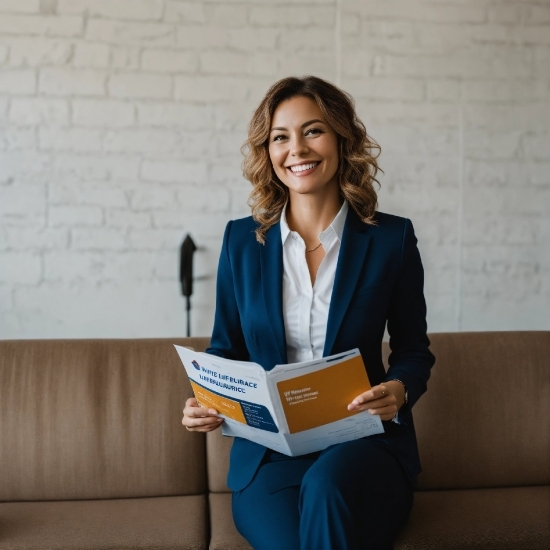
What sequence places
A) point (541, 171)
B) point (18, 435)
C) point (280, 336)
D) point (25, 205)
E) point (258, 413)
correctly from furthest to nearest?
point (541, 171) < point (25, 205) < point (18, 435) < point (280, 336) < point (258, 413)

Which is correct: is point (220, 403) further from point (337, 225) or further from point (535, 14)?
point (535, 14)

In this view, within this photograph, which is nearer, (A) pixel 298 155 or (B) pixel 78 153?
(A) pixel 298 155

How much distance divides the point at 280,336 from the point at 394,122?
1429 mm

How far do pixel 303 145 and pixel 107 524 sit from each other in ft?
3.64

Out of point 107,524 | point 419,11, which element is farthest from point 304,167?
point 419,11

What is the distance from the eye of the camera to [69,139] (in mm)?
2750

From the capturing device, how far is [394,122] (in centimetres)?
287

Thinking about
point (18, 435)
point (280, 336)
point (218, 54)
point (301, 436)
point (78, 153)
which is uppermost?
point (218, 54)

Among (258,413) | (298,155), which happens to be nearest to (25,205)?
(298,155)

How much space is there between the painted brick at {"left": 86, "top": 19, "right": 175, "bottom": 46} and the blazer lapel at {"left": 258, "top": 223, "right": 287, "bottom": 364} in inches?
48.1

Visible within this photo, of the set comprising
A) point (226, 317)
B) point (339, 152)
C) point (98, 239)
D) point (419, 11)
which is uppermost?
point (419, 11)

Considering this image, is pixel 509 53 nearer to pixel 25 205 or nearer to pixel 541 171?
pixel 541 171

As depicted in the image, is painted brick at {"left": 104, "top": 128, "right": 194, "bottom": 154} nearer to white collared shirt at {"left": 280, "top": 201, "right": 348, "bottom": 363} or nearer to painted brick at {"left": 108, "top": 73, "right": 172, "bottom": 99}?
painted brick at {"left": 108, "top": 73, "right": 172, "bottom": 99}

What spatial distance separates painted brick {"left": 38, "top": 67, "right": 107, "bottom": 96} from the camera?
2.72 m
